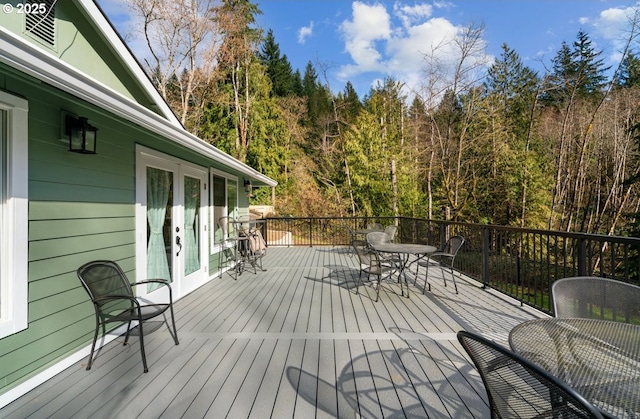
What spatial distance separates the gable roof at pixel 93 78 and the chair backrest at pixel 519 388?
2283 millimetres

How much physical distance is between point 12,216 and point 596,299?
152 inches

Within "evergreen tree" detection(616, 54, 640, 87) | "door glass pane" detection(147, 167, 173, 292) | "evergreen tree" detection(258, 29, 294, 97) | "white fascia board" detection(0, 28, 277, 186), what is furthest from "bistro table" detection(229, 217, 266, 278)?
"evergreen tree" detection(258, 29, 294, 97)

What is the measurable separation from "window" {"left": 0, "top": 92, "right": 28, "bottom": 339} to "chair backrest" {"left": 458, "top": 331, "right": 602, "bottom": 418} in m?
2.75

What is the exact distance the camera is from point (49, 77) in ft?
4.96

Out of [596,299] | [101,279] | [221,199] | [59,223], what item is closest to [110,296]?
[101,279]

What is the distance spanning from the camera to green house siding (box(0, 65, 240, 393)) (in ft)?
6.61

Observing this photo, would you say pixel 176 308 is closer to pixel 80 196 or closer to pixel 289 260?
pixel 80 196

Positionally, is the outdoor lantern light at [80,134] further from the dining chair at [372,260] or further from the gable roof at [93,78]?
the dining chair at [372,260]

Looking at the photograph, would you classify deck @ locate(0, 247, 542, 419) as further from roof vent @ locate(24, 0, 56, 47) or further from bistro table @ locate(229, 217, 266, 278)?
roof vent @ locate(24, 0, 56, 47)

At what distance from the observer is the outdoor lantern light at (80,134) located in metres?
2.30

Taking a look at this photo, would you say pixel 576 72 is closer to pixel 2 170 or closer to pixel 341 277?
pixel 341 277

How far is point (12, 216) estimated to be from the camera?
6.38ft

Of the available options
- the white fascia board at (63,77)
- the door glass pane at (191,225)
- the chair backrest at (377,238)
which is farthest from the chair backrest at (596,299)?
the door glass pane at (191,225)

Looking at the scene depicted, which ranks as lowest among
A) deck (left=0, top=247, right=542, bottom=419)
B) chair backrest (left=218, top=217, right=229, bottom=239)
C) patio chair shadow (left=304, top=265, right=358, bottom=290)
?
deck (left=0, top=247, right=542, bottom=419)
